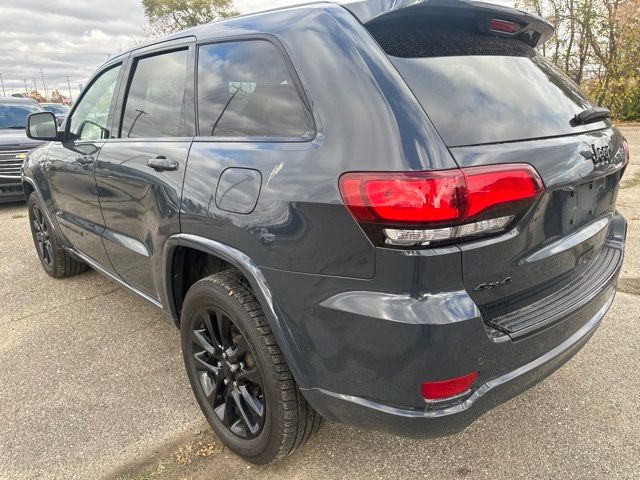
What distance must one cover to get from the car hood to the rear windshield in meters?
7.65

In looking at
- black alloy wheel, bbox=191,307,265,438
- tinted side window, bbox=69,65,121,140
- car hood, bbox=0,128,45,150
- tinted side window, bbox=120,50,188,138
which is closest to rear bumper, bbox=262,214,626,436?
black alloy wheel, bbox=191,307,265,438

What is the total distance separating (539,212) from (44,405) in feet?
8.60

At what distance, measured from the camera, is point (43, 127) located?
11.6 feet

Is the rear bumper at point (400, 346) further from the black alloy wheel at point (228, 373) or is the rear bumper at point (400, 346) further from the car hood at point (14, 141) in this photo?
the car hood at point (14, 141)

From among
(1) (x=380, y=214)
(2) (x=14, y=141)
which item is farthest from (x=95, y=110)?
(2) (x=14, y=141)

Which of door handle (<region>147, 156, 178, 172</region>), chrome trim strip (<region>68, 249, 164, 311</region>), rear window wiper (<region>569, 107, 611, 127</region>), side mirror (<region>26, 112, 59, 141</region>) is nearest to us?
rear window wiper (<region>569, 107, 611, 127</region>)

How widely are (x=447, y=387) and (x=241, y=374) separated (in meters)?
0.92

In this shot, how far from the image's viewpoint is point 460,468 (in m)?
2.09

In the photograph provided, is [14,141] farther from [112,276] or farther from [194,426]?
[194,426]

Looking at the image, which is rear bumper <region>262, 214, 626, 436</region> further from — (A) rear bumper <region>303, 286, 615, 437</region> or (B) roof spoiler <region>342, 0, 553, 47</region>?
(B) roof spoiler <region>342, 0, 553, 47</region>

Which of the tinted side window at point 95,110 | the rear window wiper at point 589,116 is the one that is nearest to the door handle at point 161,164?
the tinted side window at point 95,110

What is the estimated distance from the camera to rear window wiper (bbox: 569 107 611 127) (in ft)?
6.42

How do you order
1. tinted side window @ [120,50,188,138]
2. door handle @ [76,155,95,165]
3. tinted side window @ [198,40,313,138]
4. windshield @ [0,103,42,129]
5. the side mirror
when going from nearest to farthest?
tinted side window @ [198,40,313,138], tinted side window @ [120,50,188,138], door handle @ [76,155,95,165], the side mirror, windshield @ [0,103,42,129]

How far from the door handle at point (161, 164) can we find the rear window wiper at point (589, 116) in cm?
170
